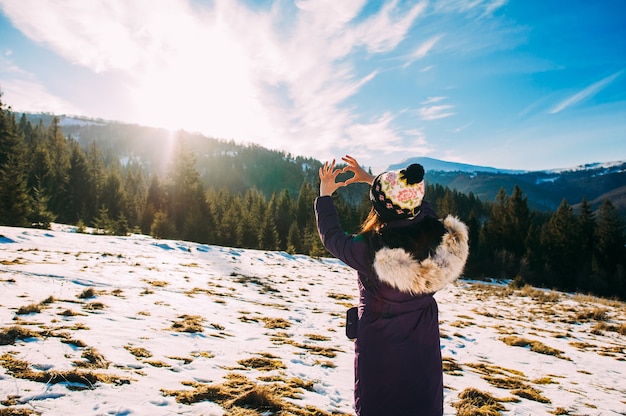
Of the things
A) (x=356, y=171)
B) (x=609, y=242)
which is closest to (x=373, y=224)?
(x=356, y=171)

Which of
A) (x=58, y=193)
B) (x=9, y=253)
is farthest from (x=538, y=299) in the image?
(x=58, y=193)

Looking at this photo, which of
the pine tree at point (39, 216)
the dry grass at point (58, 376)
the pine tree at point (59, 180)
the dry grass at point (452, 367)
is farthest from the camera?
the pine tree at point (59, 180)

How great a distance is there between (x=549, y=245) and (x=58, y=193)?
72.7 metres

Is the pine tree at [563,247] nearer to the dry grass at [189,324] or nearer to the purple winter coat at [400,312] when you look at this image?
the dry grass at [189,324]

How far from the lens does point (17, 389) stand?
3156 millimetres

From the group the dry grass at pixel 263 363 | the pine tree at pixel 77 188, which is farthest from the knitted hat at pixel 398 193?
the pine tree at pixel 77 188

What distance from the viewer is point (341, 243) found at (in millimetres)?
2371

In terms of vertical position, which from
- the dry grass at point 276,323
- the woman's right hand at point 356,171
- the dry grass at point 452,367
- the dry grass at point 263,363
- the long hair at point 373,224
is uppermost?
the woman's right hand at point 356,171

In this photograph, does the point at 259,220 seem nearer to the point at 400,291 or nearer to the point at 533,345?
the point at 533,345

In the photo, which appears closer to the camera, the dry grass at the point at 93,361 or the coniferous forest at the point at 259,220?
the dry grass at the point at 93,361

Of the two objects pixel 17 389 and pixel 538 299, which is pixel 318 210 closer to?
pixel 17 389

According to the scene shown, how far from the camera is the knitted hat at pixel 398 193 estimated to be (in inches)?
89.8

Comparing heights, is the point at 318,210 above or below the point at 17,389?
above

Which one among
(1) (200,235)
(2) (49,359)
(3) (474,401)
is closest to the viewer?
(2) (49,359)
